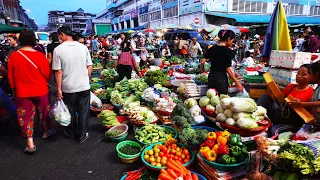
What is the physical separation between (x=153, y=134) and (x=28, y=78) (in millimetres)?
2159

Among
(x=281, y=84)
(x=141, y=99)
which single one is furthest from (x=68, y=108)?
(x=281, y=84)

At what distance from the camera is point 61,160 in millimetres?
3441

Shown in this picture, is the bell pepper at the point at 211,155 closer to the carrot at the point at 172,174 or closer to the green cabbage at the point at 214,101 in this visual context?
the carrot at the point at 172,174

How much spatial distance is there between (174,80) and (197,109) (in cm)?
194

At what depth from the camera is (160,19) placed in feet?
120

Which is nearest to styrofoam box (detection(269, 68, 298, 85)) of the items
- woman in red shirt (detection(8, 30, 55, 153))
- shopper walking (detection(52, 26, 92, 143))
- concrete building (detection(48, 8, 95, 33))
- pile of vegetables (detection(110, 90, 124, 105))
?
pile of vegetables (detection(110, 90, 124, 105))

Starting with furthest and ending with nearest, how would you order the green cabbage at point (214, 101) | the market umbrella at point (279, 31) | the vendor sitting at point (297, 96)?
the market umbrella at point (279, 31) < the green cabbage at point (214, 101) < the vendor sitting at point (297, 96)

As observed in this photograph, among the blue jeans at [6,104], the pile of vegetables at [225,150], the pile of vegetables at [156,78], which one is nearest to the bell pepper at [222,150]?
the pile of vegetables at [225,150]

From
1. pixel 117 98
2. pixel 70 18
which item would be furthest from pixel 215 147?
pixel 70 18

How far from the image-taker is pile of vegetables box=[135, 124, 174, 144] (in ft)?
11.4

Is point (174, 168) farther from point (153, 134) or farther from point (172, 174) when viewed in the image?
point (153, 134)

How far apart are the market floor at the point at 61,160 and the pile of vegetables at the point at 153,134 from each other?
15.9 inches

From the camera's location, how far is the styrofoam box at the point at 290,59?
4.03 meters

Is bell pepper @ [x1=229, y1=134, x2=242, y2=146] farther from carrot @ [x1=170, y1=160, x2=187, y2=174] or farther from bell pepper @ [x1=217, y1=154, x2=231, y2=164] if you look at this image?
carrot @ [x1=170, y1=160, x2=187, y2=174]
